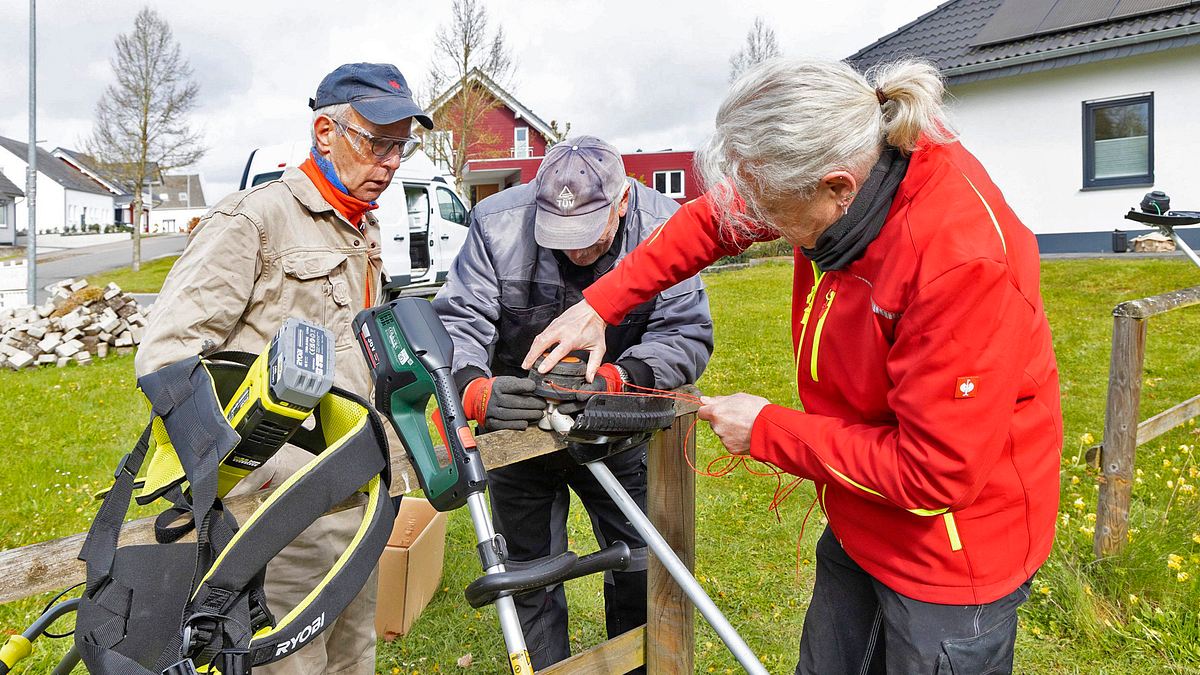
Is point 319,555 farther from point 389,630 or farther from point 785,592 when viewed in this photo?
point 785,592

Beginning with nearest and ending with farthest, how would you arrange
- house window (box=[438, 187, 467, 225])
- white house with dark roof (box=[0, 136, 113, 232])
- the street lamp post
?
the street lamp post < house window (box=[438, 187, 467, 225]) < white house with dark roof (box=[0, 136, 113, 232])

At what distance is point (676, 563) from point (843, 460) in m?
0.58

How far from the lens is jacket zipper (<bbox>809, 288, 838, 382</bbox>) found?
5.82 ft

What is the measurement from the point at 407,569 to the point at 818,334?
8.00 ft

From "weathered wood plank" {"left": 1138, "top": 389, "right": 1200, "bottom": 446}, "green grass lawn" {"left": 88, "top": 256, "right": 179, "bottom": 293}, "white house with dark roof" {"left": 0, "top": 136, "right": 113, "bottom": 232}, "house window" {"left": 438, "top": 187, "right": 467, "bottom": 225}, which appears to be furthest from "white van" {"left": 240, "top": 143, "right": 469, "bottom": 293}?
"white house with dark roof" {"left": 0, "top": 136, "right": 113, "bottom": 232}

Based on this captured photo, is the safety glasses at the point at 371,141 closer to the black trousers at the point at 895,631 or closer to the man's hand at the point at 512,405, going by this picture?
the man's hand at the point at 512,405

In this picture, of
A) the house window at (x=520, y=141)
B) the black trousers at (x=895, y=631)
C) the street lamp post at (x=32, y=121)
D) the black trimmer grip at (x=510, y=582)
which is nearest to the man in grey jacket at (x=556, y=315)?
the black trimmer grip at (x=510, y=582)

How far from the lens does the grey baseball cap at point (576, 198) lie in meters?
2.48

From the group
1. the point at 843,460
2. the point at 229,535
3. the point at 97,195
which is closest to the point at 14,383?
the point at 229,535

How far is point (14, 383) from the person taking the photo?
29.0ft

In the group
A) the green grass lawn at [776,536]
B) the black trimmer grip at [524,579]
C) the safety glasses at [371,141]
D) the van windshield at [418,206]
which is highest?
the van windshield at [418,206]

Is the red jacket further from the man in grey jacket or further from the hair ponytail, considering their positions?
the man in grey jacket

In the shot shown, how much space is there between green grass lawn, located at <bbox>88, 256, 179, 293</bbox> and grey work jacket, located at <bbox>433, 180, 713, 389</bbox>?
58.8 feet

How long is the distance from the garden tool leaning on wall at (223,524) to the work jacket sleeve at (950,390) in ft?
3.09
